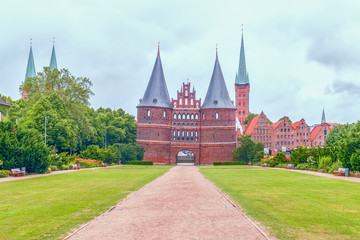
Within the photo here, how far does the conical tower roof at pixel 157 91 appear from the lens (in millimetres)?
77938

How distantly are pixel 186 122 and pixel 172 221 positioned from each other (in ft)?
235

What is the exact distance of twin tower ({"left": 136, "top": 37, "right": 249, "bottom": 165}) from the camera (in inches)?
3049

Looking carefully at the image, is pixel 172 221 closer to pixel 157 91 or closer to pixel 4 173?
pixel 4 173

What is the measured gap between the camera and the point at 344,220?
9461 mm

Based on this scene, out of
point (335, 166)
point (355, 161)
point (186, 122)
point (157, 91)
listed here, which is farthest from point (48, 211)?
point (186, 122)

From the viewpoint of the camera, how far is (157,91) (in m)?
79.2

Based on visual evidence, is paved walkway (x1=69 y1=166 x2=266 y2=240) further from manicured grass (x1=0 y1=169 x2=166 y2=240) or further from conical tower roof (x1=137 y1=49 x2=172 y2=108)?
conical tower roof (x1=137 y1=49 x2=172 y2=108)

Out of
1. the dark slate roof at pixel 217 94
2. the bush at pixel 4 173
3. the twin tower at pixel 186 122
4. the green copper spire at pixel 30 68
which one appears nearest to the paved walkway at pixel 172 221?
the bush at pixel 4 173

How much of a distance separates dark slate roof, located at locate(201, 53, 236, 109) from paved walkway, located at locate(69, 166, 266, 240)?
65.9m

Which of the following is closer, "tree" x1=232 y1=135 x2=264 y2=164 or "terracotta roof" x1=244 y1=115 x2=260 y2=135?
"tree" x1=232 y1=135 x2=264 y2=164

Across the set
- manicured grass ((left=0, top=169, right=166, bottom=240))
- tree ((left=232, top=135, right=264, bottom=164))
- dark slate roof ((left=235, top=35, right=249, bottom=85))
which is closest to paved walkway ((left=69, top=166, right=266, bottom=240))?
manicured grass ((left=0, top=169, right=166, bottom=240))

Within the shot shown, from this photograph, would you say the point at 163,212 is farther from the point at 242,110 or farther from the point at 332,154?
the point at 242,110

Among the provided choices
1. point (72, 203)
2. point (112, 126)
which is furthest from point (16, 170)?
point (112, 126)

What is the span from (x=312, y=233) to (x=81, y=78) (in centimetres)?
5823
